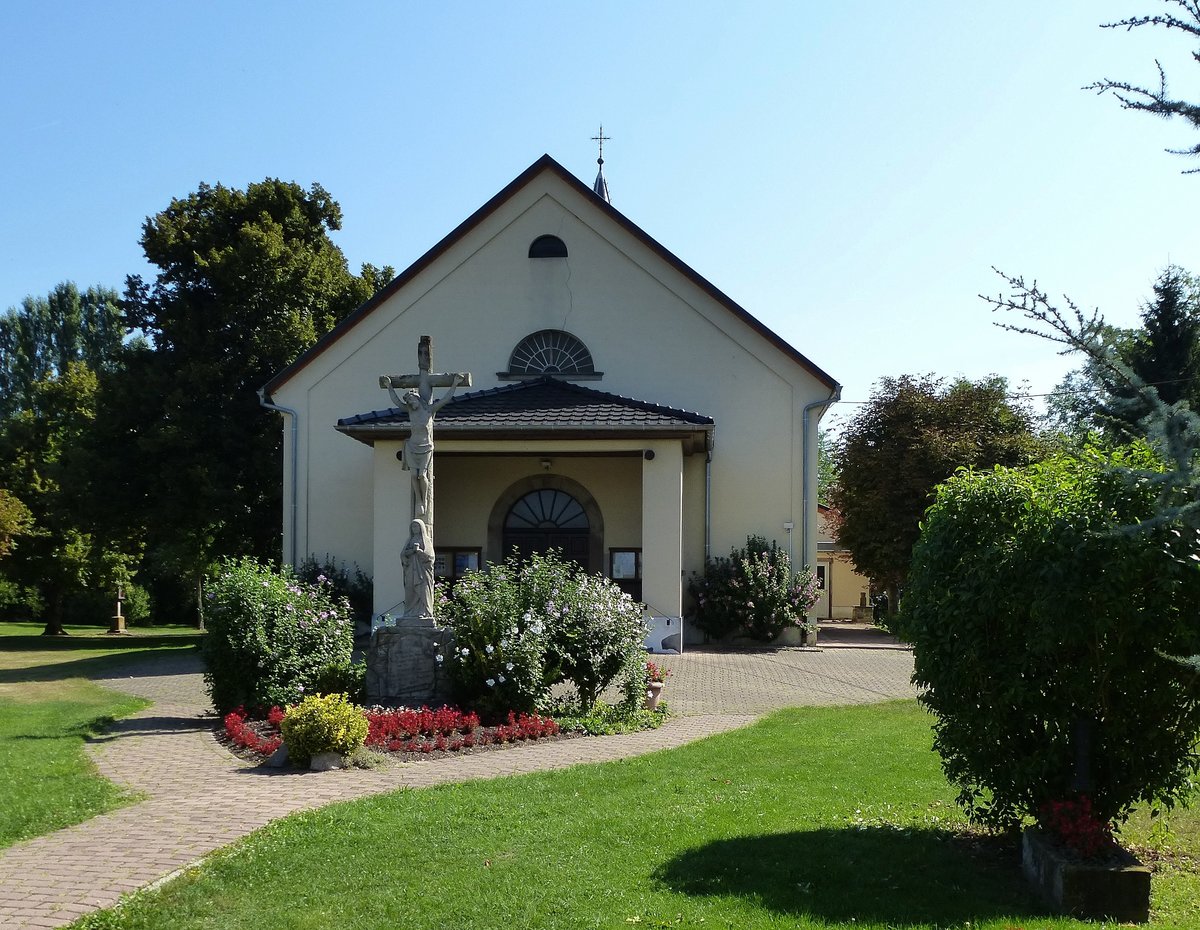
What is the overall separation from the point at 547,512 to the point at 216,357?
10343 mm

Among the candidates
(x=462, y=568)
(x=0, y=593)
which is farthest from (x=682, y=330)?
(x=0, y=593)

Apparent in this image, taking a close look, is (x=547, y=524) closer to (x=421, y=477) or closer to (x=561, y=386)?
(x=561, y=386)

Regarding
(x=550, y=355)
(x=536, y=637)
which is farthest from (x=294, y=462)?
(x=536, y=637)

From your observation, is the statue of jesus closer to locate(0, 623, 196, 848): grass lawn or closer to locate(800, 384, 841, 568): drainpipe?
locate(0, 623, 196, 848): grass lawn

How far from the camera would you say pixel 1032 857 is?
6305mm

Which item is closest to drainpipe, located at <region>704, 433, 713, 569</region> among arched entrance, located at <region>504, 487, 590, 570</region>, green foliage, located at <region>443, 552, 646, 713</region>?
arched entrance, located at <region>504, 487, 590, 570</region>

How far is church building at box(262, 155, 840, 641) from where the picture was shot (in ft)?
74.1

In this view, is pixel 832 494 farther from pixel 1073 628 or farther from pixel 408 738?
pixel 1073 628

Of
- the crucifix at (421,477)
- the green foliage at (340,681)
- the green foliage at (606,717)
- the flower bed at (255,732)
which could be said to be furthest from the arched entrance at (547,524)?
the flower bed at (255,732)

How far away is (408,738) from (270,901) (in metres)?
5.13

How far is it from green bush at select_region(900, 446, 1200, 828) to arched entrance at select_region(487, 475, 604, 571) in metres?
15.6

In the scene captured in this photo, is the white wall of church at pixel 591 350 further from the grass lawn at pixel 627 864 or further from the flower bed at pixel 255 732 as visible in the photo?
the grass lawn at pixel 627 864

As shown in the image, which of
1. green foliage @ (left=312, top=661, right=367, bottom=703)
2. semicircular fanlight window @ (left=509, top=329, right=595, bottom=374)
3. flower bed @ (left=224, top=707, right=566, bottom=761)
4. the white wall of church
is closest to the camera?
flower bed @ (left=224, top=707, right=566, bottom=761)

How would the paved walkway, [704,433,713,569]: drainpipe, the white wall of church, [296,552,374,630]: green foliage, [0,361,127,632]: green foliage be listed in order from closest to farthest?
the paved walkway, [296,552,374,630]: green foliage, [704,433,713,569]: drainpipe, the white wall of church, [0,361,127,632]: green foliage
